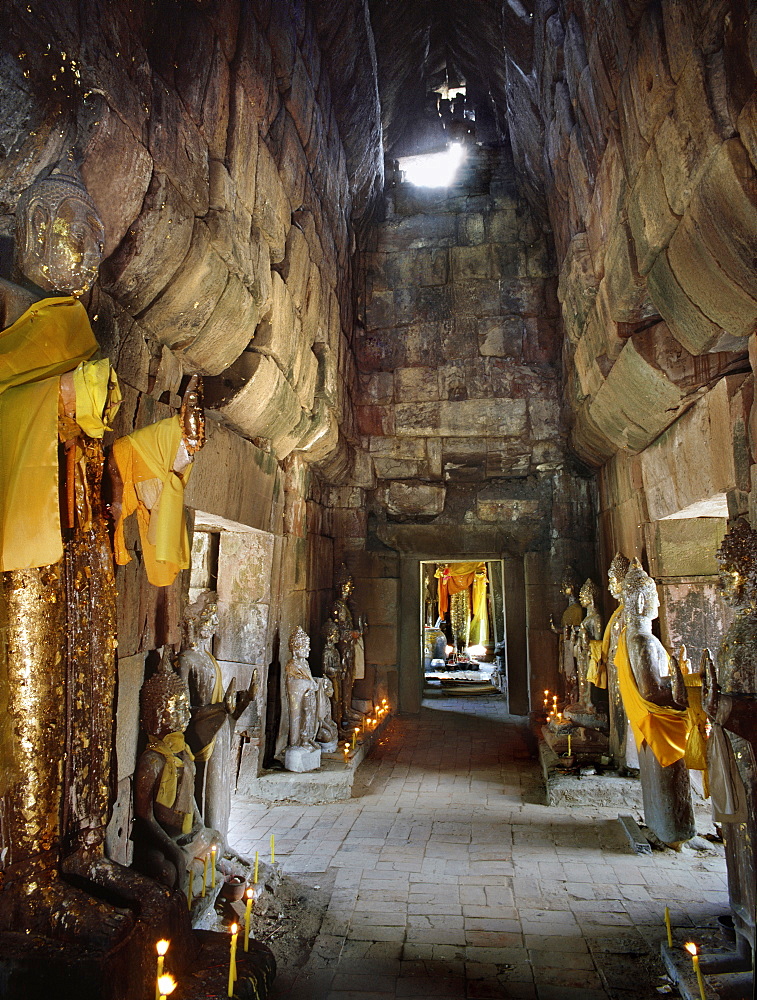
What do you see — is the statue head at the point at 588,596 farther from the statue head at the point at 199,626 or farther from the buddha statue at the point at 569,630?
the statue head at the point at 199,626

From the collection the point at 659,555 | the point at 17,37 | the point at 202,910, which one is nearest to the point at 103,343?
the point at 17,37

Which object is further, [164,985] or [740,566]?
[740,566]

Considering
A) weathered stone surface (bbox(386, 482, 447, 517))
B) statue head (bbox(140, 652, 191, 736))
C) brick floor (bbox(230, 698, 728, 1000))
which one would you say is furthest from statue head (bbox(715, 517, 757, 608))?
weathered stone surface (bbox(386, 482, 447, 517))

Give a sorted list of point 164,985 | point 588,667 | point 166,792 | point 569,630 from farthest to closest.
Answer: point 569,630 < point 588,667 < point 166,792 < point 164,985

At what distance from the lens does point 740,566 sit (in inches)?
133

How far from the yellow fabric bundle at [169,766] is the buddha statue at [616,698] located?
4.38 m

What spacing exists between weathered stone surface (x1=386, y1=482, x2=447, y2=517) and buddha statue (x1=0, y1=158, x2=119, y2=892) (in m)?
7.02

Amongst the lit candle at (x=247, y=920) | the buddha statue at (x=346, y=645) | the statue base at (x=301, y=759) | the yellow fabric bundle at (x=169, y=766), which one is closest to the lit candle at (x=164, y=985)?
the lit candle at (x=247, y=920)

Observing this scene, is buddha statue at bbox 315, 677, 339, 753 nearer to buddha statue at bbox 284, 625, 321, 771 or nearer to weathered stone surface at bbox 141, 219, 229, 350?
buddha statue at bbox 284, 625, 321, 771

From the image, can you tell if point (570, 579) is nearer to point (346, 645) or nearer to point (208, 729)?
point (346, 645)

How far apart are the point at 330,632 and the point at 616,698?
3661mm

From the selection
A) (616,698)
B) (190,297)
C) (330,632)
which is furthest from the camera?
(330,632)

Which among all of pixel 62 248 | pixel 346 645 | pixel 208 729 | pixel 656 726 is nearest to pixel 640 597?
pixel 656 726

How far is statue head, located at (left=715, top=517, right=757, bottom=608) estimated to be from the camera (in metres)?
3.34
